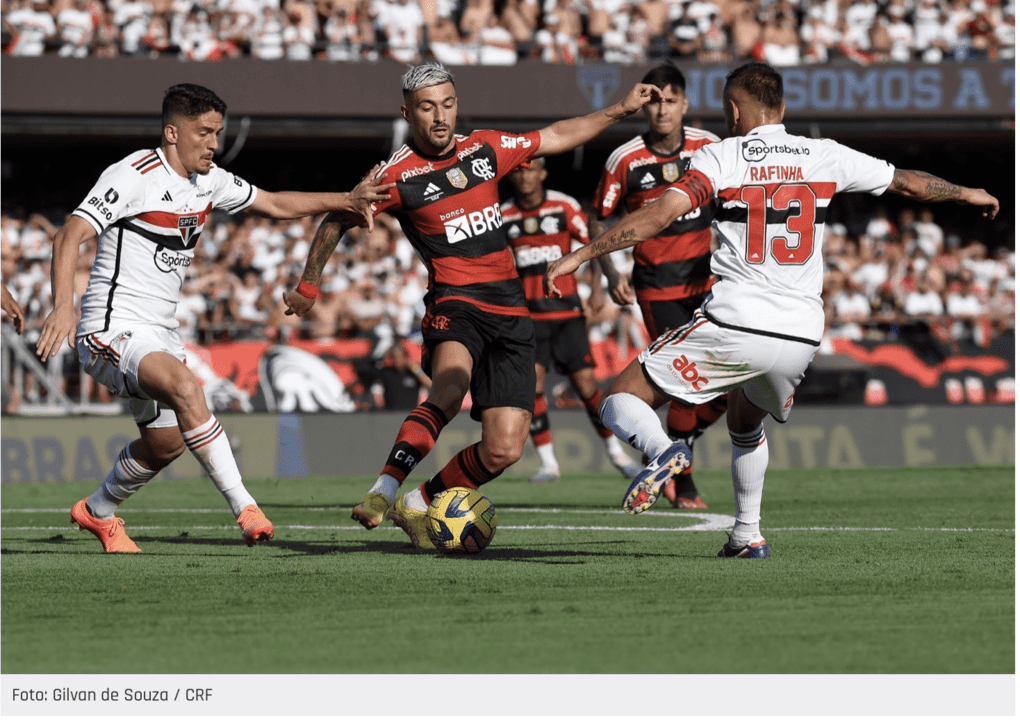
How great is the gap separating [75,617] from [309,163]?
20.7m

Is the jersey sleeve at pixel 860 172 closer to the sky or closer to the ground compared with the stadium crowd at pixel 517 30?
closer to the ground

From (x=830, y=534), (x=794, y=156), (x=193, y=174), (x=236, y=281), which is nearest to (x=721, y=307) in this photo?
(x=794, y=156)

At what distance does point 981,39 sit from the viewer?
844 inches

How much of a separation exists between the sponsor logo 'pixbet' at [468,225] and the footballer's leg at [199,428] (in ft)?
5.04

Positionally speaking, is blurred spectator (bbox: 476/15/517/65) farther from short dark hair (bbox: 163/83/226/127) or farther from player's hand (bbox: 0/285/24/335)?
player's hand (bbox: 0/285/24/335)

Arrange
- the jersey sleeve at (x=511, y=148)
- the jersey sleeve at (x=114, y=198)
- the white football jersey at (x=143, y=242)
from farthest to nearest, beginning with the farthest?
1. the jersey sleeve at (x=511, y=148)
2. the white football jersey at (x=143, y=242)
3. the jersey sleeve at (x=114, y=198)

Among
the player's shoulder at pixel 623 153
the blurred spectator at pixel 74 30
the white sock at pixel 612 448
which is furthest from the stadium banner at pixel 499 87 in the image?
the player's shoulder at pixel 623 153

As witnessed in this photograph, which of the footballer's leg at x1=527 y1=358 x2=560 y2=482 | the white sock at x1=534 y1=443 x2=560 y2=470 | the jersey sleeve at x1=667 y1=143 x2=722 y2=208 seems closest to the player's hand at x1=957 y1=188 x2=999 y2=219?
the jersey sleeve at x1=667 y1=143 x2=722 y2=208

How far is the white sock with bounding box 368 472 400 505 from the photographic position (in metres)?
6.23

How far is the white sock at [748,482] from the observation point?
19.9 ft

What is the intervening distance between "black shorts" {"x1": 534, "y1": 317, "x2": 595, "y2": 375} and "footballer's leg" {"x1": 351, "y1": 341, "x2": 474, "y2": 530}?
4.72 metres

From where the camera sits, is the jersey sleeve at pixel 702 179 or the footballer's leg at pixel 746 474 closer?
the jersey sleeve at pixel 702 179

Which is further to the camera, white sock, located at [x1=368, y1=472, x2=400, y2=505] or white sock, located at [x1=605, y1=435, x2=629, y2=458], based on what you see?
white sock, located at [x1=605, y1=435, x2=629, y2=458]

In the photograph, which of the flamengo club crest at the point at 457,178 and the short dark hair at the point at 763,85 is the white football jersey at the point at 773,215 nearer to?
the short dark hair at the point at 763,85
